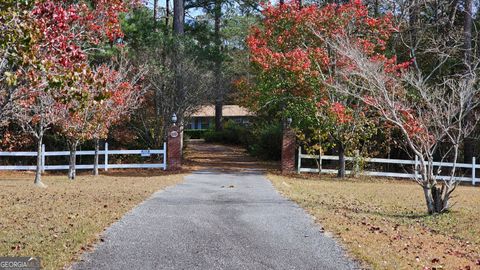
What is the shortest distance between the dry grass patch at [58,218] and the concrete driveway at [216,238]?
11.9 inches

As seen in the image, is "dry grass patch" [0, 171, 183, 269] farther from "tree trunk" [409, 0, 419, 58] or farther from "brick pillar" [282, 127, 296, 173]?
"tree trunk" [409, 0, 419, 58]

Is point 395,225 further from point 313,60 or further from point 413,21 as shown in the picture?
point 413,21

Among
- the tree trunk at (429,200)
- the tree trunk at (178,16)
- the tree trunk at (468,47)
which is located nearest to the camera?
the tree trunk at (429,200)

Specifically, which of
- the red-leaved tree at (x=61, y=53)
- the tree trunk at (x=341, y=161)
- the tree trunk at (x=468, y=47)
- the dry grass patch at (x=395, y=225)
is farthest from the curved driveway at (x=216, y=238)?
the tree trunk at (x=468, y=47)

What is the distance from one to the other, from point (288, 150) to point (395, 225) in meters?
12.8

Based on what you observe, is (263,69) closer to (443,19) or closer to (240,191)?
(240,191)

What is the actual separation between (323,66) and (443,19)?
28.4ft

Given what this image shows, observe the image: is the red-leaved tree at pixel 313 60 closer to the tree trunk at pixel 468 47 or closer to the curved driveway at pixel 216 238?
the tree trunk at pixel 468 47

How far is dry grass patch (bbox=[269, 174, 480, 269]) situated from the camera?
7.15m

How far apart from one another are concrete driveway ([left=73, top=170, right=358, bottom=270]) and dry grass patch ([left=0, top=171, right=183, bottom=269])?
0.30 metres

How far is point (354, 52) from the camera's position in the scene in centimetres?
1565

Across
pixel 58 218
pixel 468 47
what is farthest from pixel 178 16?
pixel 58 218

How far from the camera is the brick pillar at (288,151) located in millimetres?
22859

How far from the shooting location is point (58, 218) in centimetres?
927
